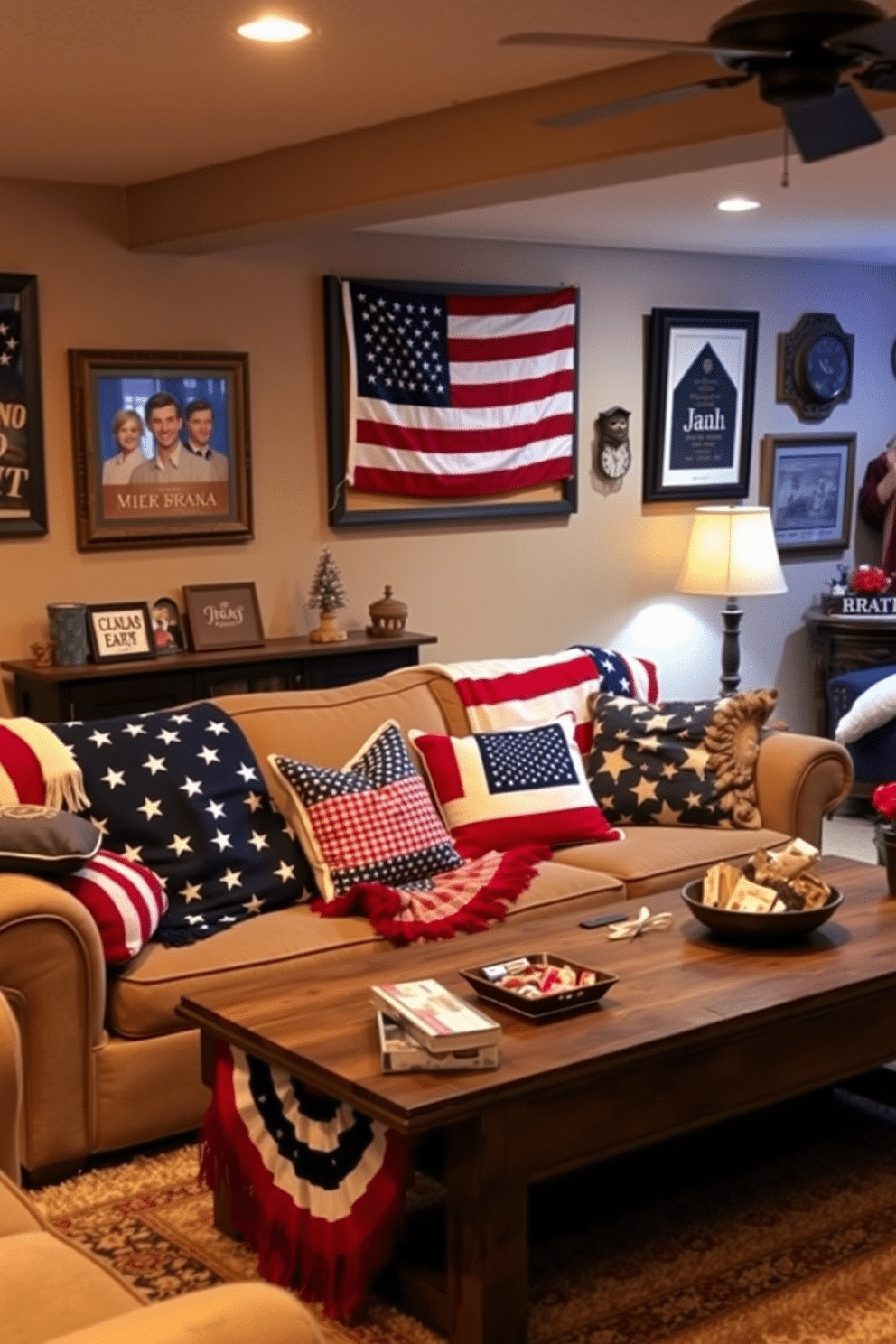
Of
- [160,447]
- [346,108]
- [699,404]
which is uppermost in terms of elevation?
[346,108]

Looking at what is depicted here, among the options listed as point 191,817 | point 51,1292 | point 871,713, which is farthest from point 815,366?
point 51,1292

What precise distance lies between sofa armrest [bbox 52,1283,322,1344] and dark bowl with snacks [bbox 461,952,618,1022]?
135 centimetres

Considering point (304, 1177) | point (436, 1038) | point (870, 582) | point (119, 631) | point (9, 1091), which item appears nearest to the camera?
point (9, 1091)

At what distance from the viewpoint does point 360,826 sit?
4.10m

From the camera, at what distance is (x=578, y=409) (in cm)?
700

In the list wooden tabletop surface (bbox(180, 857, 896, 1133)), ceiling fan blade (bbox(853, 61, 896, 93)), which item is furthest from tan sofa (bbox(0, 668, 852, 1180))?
ceiling fan blade (bbox(853, 61, 896, 93))

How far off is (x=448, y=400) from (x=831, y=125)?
12.1ft

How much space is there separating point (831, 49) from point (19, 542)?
3.54m

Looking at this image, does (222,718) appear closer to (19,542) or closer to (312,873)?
(312,873)

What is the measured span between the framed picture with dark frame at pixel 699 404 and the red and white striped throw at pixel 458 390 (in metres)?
0.49

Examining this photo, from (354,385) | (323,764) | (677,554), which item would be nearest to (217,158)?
(354,385)

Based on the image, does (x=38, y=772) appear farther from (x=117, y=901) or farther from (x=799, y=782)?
(x=799, y=782)

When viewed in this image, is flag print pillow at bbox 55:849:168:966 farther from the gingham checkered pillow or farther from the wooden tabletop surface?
the gingham checkered pillow

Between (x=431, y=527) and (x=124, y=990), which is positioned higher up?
(x=431, y=527)
